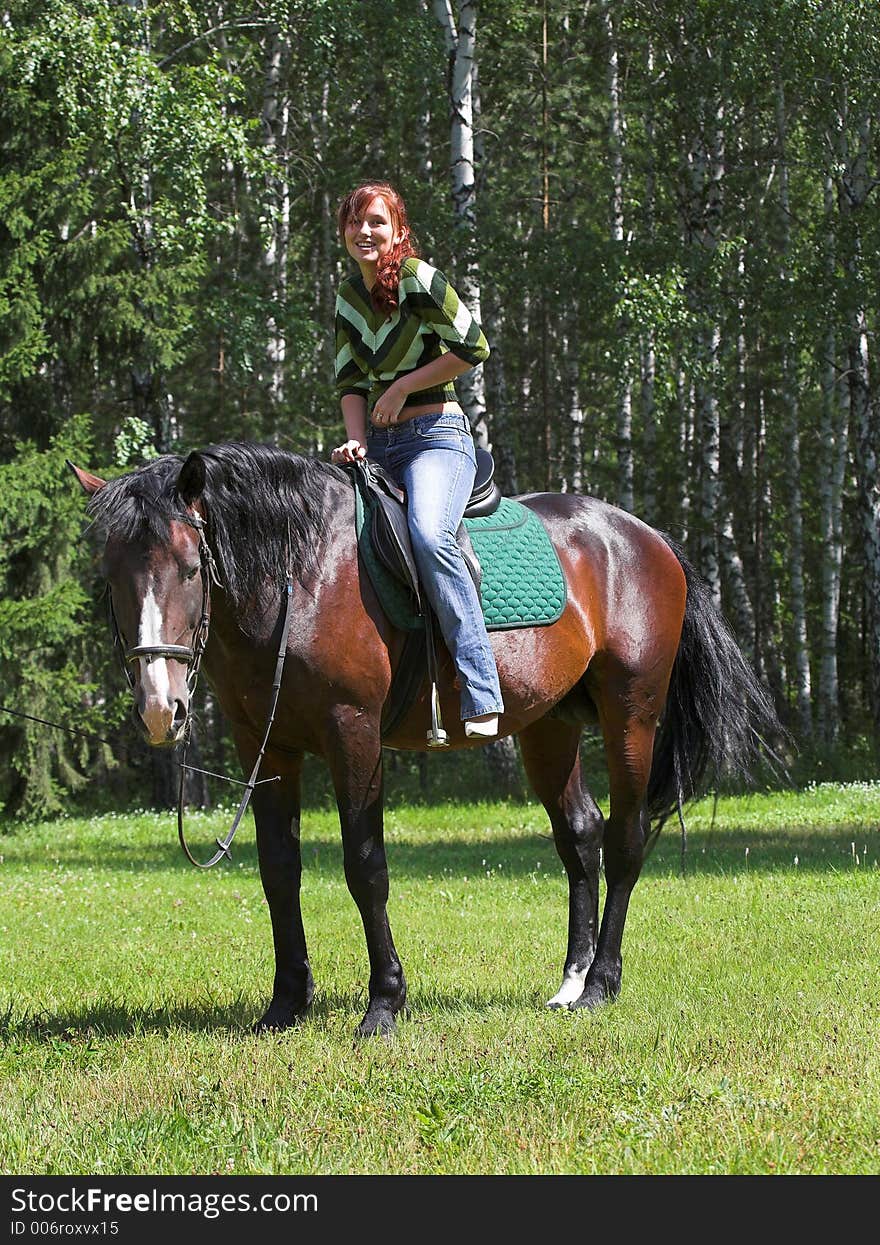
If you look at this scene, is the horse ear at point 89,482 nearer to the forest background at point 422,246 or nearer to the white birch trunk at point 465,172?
the forest background at point 422,246

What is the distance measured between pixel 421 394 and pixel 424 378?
19 centimetres

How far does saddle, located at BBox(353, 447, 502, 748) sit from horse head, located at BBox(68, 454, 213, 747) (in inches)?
33.2

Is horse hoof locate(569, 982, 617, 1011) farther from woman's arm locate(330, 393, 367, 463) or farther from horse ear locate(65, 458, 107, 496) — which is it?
horse ear locate(65, 458, 107, 496)

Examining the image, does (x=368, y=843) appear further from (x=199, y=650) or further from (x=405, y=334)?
(x=405, y=334)

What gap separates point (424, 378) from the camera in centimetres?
567

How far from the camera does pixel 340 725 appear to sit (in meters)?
5.37

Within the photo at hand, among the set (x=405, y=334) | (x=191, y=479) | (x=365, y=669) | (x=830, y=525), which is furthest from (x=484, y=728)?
(x=830, y=525)

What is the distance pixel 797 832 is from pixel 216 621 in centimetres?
981

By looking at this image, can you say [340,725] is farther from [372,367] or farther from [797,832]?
[797,832]

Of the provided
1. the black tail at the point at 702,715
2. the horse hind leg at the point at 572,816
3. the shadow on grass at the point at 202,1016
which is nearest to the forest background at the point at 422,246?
the shadow on grass at the point at 202,1016

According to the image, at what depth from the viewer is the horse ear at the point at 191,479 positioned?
16.3 feet

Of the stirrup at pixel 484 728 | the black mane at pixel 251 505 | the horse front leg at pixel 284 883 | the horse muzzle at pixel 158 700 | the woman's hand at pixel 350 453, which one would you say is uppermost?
the woman's hand at pixel 350 453

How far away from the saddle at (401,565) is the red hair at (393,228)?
0.73m
